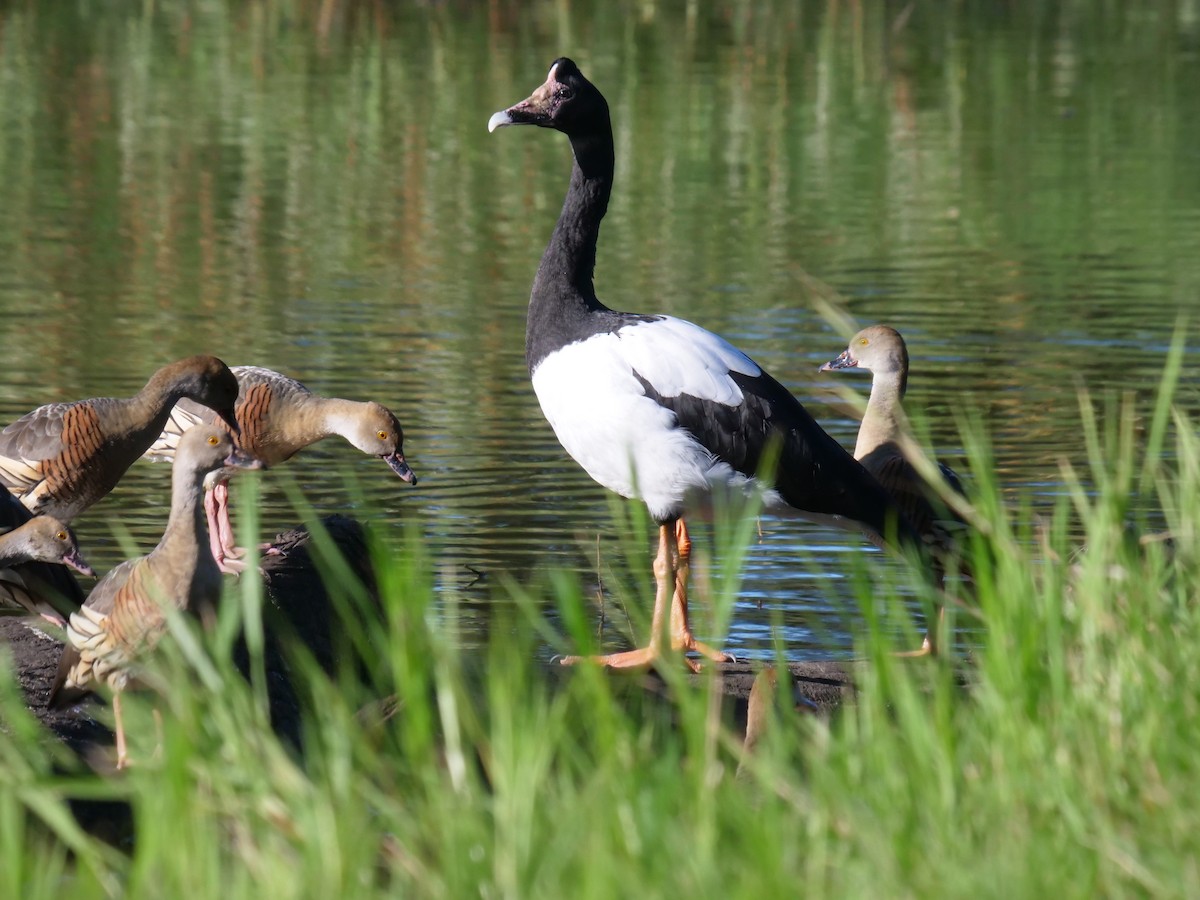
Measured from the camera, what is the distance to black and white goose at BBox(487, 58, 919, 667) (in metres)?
7.27

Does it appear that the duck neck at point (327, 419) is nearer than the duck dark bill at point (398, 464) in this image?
Yes

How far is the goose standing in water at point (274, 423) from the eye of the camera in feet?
28.6

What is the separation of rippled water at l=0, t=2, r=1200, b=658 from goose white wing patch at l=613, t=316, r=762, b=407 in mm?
823

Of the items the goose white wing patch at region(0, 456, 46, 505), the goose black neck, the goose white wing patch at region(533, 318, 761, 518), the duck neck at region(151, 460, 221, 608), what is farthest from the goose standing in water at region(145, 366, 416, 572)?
the duck neck at region(151, 460, 221, 608)

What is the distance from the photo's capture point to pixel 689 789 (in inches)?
178

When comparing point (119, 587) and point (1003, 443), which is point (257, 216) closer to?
point (1003, 443)

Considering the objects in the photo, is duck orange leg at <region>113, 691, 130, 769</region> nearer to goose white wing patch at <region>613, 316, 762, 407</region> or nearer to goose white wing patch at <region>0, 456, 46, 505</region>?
goose white wing patch at <region>0, 456, 46, 505</region>

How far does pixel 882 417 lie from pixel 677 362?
160 centimetres

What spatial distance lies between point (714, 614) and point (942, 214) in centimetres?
1587

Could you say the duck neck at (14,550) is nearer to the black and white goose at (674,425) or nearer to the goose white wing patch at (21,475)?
the goose white wing patch at (21,475)

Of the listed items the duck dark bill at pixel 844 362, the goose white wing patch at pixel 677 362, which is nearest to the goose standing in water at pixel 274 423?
the goose white wing patch at pixel 677 362

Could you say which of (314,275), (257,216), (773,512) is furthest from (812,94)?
(773,512)

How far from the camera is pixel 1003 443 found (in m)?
11.4

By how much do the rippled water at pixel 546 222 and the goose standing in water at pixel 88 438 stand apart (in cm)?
95
